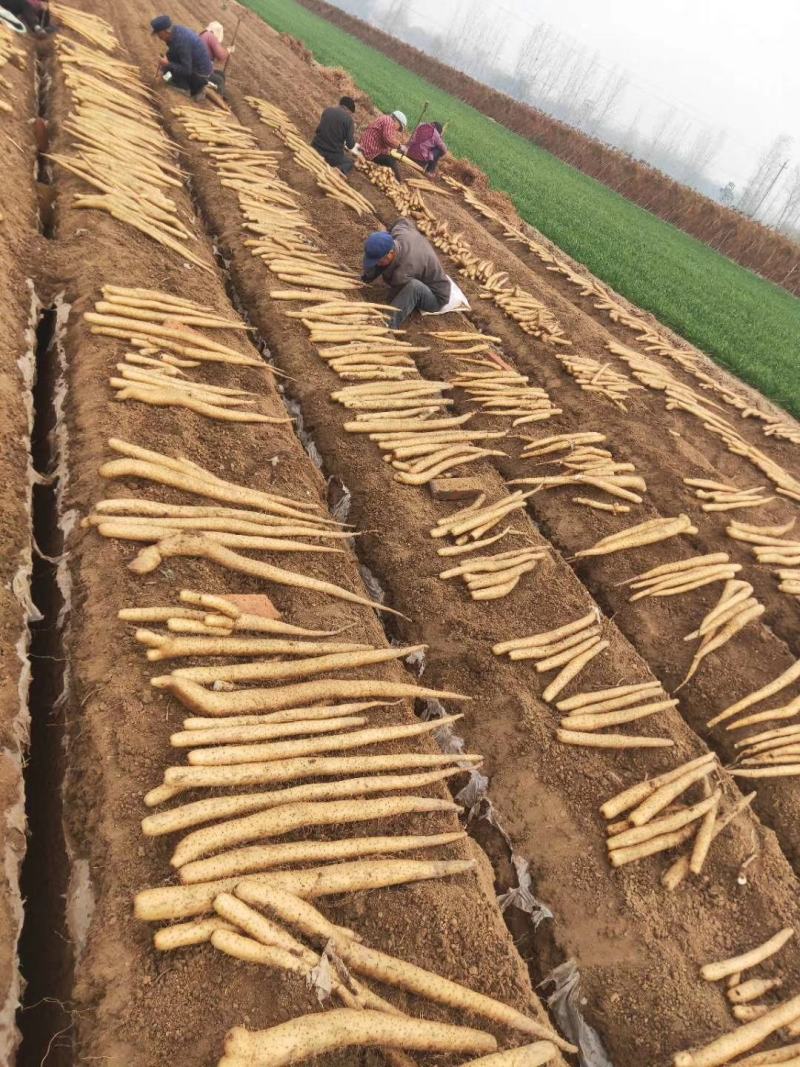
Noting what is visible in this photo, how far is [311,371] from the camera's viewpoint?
6.39 m

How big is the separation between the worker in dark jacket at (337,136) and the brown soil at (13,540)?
21.6 ft

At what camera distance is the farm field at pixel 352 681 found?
252 centimetres

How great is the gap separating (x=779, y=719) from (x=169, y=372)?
5363mm

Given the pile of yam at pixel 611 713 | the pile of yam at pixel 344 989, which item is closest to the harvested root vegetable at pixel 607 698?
the pile of yam at pixel 611 713

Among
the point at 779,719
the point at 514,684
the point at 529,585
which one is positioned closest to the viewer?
the point at 514,684

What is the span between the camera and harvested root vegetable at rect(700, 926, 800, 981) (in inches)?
123

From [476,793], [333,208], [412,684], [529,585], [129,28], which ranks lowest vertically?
[476,793]

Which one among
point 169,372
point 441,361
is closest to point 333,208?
point 441,361

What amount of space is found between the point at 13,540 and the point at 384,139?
12688mm

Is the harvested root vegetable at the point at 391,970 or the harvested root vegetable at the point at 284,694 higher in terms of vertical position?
the harvested root vegetable at the point at 284,694

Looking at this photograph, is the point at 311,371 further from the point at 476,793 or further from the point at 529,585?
the point at 476,793

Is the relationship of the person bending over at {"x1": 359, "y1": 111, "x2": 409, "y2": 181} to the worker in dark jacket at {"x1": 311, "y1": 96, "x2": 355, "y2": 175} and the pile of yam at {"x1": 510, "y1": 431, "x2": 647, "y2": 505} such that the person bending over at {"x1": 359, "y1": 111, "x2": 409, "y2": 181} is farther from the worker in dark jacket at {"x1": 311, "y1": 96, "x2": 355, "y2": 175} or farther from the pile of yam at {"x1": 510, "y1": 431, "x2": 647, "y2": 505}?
the pile of yam at {"x1": 510, "y1": 431, "x2": 647, "y2": 505}

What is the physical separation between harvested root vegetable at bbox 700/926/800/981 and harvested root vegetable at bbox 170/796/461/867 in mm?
1471

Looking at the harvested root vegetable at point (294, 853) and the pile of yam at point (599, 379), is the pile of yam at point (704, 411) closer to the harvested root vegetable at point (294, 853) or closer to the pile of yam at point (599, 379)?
the pile of yam at point (599, 379)
